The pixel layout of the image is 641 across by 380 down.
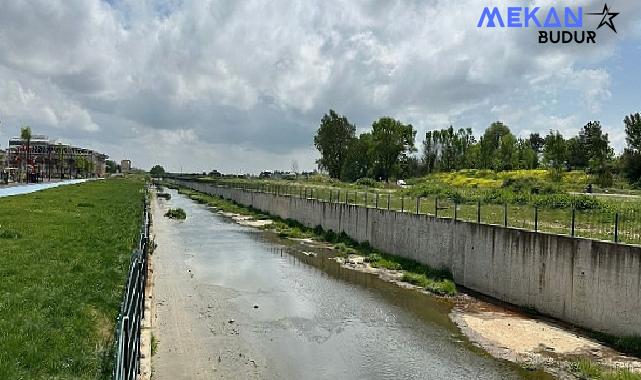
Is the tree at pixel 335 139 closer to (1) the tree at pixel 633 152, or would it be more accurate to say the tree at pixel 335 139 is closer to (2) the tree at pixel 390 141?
(2) the tree at pixel 390 141

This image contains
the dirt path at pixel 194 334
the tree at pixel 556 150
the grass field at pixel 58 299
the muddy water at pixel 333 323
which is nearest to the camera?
the grass field at pixel 58 299

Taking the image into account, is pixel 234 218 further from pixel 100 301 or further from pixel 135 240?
pixel 100 301

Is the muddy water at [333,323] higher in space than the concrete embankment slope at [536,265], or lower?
lower

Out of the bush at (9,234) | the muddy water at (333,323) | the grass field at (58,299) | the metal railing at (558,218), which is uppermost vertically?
the metal railing at (558,218)

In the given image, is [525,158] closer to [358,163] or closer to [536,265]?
[358,163]

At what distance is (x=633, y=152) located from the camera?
7075cm

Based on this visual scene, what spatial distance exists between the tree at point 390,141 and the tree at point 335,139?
19401 mm

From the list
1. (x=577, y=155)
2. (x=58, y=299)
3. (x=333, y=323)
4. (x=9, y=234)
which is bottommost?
(x=333, y=323)

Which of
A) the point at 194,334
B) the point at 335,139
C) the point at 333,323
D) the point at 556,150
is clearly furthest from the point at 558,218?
the point at 335,139

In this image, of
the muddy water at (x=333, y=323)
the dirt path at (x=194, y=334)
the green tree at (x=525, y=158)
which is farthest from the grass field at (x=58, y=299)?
the green tree at (x=525, y=158)

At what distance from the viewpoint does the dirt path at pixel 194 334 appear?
1377 centimetres

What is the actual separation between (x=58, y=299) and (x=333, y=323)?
8769 millimetres

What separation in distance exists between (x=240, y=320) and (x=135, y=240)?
14.1 meters

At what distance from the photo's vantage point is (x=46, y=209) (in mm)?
42625
